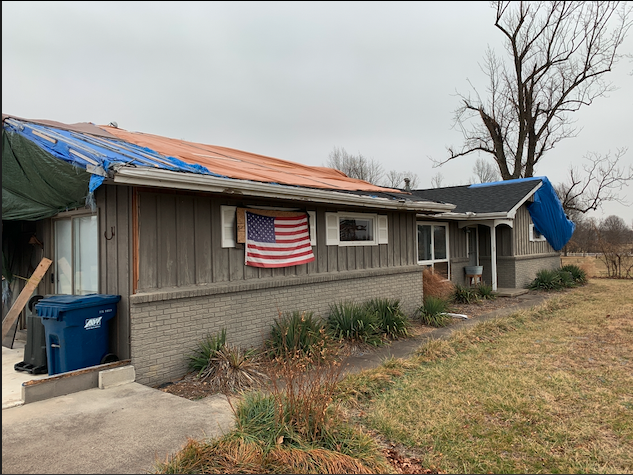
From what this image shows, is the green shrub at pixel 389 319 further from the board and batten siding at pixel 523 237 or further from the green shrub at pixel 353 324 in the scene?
the board and batten siding at pixel 523 237

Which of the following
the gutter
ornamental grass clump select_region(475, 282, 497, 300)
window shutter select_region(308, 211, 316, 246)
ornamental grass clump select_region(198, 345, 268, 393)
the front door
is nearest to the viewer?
the gutter

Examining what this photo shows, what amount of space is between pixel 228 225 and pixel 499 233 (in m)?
12.5

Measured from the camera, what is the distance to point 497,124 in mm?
28438

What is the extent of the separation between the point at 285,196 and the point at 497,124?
85.2ft

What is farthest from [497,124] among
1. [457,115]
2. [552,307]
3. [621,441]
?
[621,441]

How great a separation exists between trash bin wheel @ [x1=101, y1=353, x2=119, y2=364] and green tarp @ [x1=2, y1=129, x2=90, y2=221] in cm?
208

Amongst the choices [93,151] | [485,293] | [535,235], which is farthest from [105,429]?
[535,235]

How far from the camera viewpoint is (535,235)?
57.7ft

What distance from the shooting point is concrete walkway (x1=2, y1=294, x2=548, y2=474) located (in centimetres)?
A: 321

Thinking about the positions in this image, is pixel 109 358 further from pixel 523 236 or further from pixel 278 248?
pixel 523 236

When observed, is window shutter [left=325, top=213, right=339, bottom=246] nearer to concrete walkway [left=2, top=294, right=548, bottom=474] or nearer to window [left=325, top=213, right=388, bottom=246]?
window [left=325, top=213, right=388, bottom=246]

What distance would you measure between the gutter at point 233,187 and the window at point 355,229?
1.78 feet

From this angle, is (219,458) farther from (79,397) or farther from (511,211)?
(511,211)

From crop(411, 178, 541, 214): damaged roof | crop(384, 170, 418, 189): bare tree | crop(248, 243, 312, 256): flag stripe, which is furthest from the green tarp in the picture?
crop(384, 170, 418, 189): bare tree
